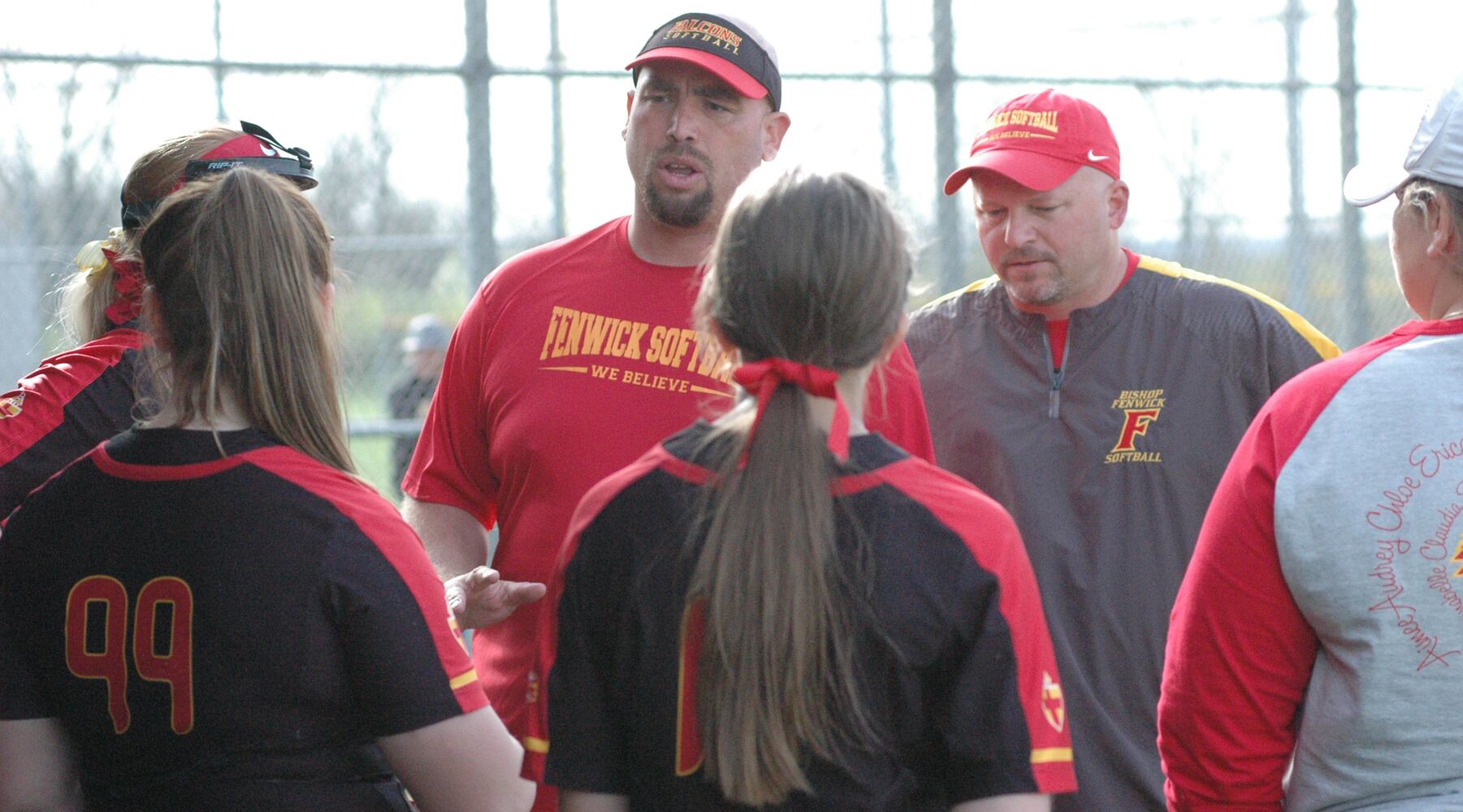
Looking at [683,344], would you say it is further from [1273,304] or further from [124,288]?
[1273,304]

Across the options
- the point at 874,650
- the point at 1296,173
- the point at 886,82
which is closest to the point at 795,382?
the point at 874,650

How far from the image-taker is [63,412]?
238cm

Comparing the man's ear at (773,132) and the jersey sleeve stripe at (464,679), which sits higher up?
the man's ear at (773,132)

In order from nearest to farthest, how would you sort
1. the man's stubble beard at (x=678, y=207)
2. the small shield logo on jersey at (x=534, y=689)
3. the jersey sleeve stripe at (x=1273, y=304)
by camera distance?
the small shield logo on jersey at (x=534, y=689) → the man's stubble beard at (x=678, y=207) → the jersey sleeve stripe at (x=1273, y=304)

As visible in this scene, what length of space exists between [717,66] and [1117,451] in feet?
3.59

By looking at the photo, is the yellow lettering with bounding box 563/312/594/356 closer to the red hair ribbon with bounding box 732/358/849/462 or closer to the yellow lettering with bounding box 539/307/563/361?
the yellow lettering with bounding box 539/307/563/361

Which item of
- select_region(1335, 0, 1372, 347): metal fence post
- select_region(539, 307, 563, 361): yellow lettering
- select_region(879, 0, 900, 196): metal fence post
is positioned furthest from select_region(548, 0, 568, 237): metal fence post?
select_region(1335, 0, 1372, 347): metal fence post

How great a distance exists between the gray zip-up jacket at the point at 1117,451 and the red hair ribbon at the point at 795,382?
4.30 feet

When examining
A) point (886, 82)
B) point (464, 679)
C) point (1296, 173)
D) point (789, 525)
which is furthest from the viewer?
point (1296, 173)

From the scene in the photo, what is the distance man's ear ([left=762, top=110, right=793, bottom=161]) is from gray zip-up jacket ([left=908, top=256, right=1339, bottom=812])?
59 centimetres

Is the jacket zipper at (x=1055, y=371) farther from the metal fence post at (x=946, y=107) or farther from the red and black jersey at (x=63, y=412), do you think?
the metal fence post at (x=946, y=107)

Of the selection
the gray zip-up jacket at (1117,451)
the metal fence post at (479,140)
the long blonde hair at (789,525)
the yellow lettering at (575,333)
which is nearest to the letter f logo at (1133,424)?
the gray zip-up jacket at (1117,451)

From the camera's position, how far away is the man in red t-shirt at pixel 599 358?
2629 mm

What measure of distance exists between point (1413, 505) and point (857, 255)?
89 centimetres
